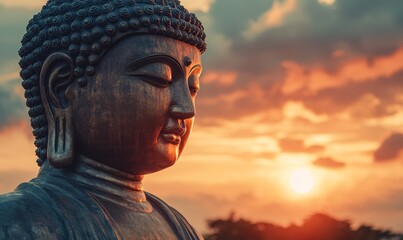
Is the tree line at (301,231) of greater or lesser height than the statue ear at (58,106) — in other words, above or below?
above

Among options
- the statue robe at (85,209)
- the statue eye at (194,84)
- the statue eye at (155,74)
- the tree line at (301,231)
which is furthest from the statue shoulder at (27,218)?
the tree line at (301,231)

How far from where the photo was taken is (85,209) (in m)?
8.43

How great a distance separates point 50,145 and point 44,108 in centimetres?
34

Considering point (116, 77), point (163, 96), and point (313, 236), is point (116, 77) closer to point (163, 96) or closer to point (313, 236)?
point (163, 96)

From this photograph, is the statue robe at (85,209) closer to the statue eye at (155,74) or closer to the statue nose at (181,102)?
the statue nose at (181,102)

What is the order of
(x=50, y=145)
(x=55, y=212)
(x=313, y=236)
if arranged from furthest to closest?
(x=313, y=236)
(x=50, y=145)
(x=55, y=212)

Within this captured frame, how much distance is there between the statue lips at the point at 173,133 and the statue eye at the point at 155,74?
14.4 inches

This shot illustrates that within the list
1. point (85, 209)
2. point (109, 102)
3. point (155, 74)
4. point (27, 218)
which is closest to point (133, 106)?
point (109, 102)

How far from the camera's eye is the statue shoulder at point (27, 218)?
7996 millimetres

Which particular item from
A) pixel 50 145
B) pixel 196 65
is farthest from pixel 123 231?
pixel 196 65

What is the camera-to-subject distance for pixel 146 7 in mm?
8883

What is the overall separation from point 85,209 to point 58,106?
954 millimetres

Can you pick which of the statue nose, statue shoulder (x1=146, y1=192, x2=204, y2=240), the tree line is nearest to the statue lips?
the statue nose

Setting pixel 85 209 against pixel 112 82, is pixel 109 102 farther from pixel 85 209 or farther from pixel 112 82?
pixel 85 209
